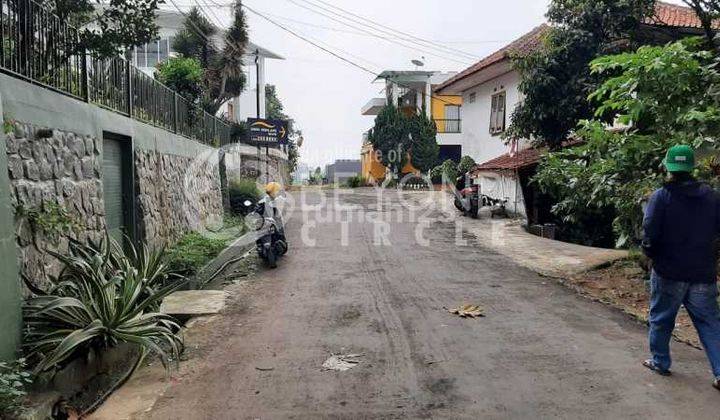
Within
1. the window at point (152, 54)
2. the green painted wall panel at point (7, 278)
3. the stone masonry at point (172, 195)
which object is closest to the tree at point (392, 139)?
the window at point (152, 54)

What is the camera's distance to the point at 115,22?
694 centimetres

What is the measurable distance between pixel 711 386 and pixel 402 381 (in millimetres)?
2417

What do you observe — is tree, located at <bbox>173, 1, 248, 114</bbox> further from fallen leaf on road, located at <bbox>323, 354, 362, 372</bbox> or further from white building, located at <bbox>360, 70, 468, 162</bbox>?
white building, located at <bbox>360, 70, 468, 162</bbox>

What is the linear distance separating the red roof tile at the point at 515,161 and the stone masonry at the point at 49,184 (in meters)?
11.7

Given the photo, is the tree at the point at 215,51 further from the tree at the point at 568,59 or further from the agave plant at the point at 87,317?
the agave plant at the point at 87,317

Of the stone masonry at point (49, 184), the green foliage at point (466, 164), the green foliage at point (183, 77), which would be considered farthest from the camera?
the green foliage at point (466, 164)

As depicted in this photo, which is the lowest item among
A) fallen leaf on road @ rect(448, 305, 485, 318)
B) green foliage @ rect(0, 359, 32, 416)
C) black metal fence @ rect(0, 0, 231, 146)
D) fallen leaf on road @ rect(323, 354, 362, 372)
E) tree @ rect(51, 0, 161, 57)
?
fallen leaf on road @ rect(323, 354, 362, 372)

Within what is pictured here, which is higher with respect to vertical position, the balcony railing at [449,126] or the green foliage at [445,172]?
the balcony railing at [449,126]

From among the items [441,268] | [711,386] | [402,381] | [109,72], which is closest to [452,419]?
[402,381]

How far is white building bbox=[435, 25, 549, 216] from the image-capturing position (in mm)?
17984

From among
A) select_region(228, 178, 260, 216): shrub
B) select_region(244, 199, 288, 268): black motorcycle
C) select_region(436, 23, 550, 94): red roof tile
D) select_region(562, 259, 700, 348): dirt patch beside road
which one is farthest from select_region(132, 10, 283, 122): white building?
select_region(562, 259, 700, 348): dirt patch beside road

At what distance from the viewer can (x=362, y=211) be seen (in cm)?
2025

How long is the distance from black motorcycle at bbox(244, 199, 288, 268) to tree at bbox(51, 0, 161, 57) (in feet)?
14.4

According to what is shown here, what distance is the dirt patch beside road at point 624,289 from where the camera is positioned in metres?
6.75
